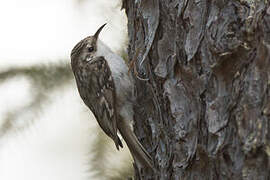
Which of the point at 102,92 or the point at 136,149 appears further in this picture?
the point at 102,92

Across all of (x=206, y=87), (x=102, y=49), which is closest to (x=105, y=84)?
(x=102, y=49)

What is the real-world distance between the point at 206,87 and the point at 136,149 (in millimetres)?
487

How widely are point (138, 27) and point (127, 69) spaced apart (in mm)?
304

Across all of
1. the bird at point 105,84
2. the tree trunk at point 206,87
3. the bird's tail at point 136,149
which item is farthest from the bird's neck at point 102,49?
the tree trunk at point 206,87

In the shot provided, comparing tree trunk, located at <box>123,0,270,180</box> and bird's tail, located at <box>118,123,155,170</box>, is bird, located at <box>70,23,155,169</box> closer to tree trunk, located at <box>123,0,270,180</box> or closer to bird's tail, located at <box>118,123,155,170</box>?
bird's tail, located at <box>118,123,155,170</box>

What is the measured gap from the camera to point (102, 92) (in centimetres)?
265

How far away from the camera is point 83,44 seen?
267 centimetres

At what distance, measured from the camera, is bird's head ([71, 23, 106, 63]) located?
8.70 ft

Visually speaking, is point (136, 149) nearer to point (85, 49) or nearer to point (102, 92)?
point (102, 92)

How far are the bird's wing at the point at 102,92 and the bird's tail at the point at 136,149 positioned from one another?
0.56 feet

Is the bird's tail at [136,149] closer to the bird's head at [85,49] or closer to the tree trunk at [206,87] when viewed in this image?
the tree trunk at [206,87]

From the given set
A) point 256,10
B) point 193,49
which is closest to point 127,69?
point 193,49

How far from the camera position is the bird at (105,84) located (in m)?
2.40

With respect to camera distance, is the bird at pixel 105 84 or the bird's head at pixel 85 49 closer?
the bird at pixel 105 84
